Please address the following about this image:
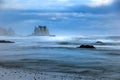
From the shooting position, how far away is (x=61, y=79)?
17.0 m

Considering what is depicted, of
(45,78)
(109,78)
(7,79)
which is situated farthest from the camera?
(109,78)

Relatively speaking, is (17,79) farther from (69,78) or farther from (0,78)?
(69,78)

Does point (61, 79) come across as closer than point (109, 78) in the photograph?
Yes

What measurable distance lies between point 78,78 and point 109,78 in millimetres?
2346

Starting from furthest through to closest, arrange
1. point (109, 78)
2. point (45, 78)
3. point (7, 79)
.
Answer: point (109, 78) < point (45, 78) < point (7, 79)

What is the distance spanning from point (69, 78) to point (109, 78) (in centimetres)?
303

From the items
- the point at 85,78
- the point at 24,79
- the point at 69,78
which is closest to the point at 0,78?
the point at 24,79

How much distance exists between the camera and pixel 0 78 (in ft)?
54.2

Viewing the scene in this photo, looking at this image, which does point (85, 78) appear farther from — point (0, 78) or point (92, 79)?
point (0, 78)

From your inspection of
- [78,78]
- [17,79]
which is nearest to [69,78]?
[78,78]

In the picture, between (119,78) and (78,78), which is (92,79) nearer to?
(78,78)

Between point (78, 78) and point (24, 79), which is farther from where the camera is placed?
point (78, 78)

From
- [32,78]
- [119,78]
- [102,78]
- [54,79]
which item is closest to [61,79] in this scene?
[54,79]

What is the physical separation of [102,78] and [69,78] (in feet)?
8.15
